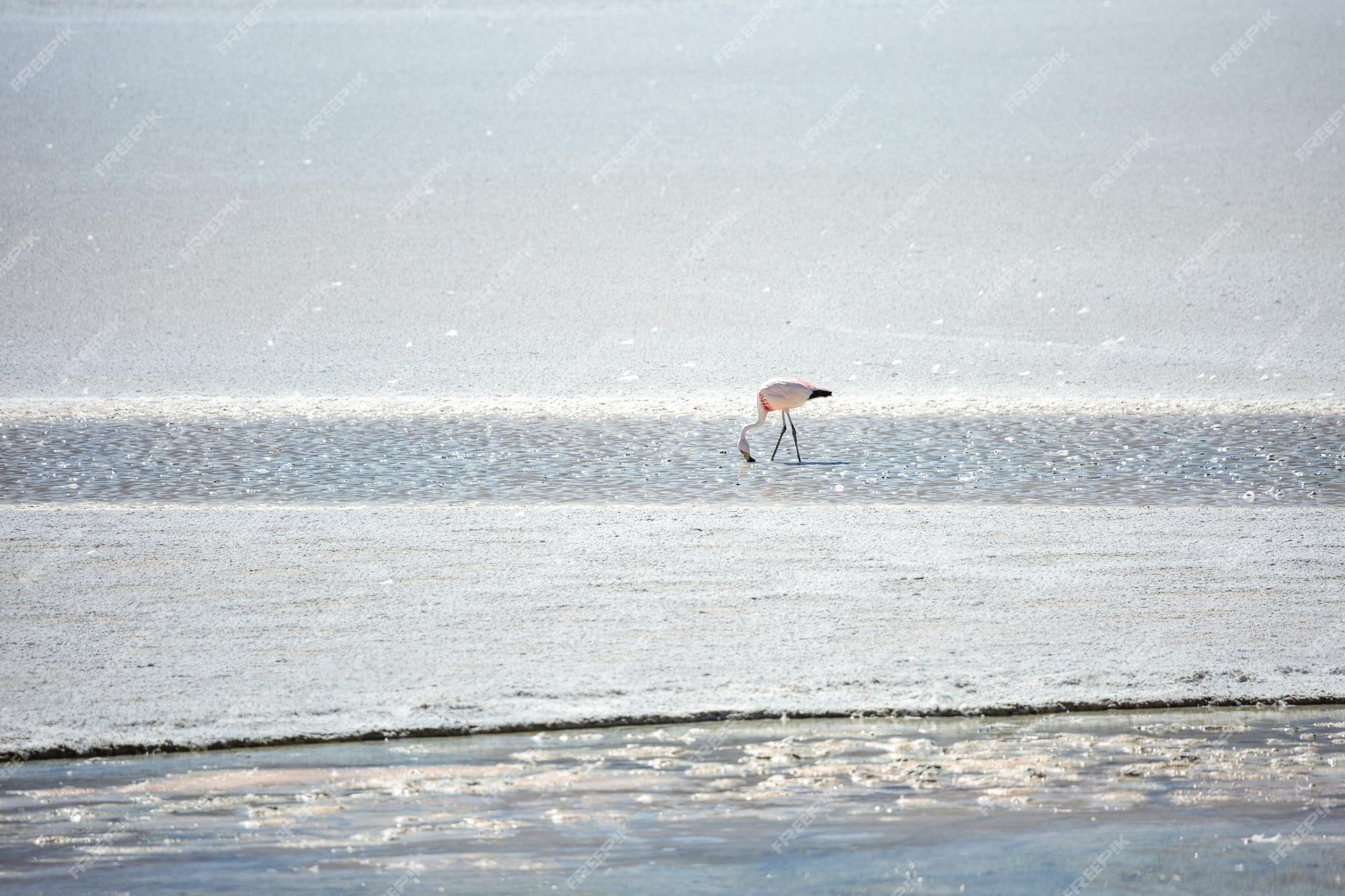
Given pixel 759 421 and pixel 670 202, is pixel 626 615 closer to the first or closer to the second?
pixel 759 421

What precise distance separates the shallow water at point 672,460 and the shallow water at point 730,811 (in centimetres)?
243

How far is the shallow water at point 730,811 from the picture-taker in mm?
3240

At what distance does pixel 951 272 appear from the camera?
11.7m

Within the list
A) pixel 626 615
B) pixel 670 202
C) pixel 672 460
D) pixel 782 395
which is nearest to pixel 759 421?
pixel 782 395

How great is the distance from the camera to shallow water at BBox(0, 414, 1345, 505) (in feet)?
21.1

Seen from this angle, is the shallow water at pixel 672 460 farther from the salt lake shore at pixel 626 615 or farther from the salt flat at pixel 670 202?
the salt flat at pixel 670 202

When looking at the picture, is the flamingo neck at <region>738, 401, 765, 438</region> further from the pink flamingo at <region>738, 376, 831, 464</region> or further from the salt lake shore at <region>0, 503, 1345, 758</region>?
the salt lake shore at <region>0, 503, 1345, 758</region>

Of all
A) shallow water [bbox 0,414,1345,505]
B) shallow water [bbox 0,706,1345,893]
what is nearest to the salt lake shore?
shallow water [bbox 0,706,1345,893]

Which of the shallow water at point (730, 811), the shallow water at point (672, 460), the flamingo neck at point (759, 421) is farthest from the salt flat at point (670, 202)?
the shallow water at point (730, 811)

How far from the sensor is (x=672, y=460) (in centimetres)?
716

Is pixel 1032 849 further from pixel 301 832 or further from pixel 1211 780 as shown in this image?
pixel 301 832

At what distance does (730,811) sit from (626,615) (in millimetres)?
1304

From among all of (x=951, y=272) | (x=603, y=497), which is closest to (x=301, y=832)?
(x=603, y=497)

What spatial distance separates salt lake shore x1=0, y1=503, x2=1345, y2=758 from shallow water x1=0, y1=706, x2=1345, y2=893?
14 cm
